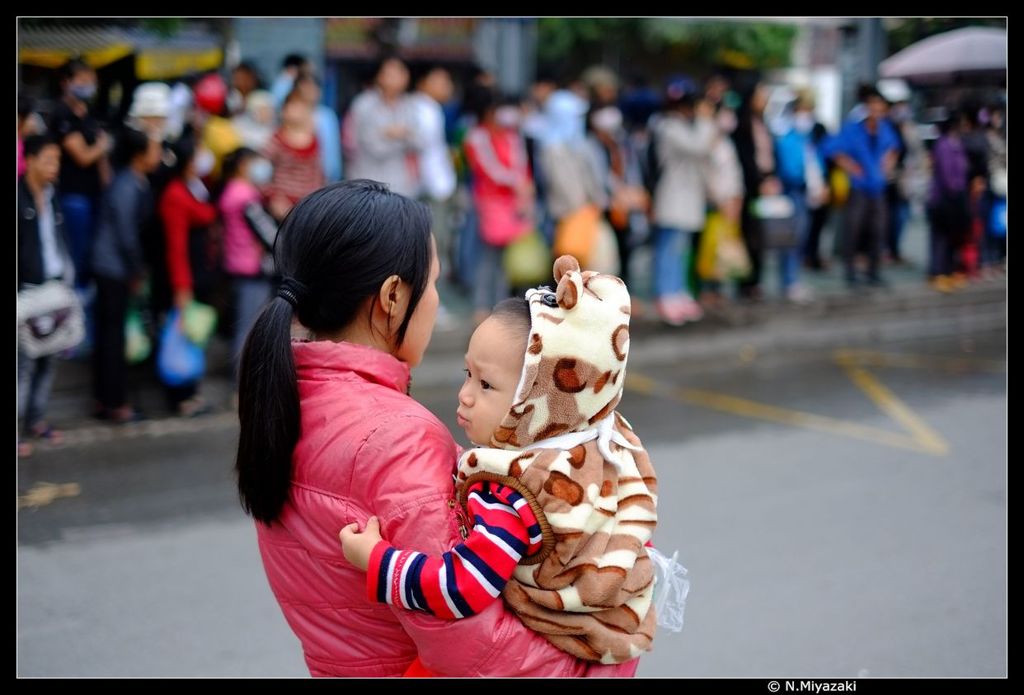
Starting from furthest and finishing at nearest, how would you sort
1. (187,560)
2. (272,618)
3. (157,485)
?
(157,485)
(187,560)
(272,618)

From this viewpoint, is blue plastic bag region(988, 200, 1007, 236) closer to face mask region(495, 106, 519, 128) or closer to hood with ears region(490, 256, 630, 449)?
face mask region(495, 106, 519, 128)

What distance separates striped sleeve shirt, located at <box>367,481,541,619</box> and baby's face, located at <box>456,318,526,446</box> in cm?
14

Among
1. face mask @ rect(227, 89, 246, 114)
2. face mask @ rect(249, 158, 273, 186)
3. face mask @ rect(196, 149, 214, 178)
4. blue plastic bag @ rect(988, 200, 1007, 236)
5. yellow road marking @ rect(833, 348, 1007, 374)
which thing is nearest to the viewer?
face mask @ rect(249, 158, 273, 186)

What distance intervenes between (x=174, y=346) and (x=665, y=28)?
46.6 ft

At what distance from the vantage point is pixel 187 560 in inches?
202

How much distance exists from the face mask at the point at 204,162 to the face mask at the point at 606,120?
3.39 metres

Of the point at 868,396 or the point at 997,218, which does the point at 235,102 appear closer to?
the point at 868,396

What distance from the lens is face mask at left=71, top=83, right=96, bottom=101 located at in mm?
7660

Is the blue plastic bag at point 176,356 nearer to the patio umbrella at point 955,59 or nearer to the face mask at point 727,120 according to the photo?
the face mask at point 727,120

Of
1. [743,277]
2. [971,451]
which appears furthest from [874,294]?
[971,451]

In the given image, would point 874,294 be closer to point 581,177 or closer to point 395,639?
point 581,177

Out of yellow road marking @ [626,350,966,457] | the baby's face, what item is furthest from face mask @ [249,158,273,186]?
the baby's face

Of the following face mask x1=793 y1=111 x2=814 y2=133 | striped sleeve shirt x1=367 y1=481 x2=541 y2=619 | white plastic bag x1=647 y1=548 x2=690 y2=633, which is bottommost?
white plastic bag x1=647 y1=548 x2=690 y2=633

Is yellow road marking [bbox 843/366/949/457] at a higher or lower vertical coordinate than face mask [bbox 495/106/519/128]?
lower
